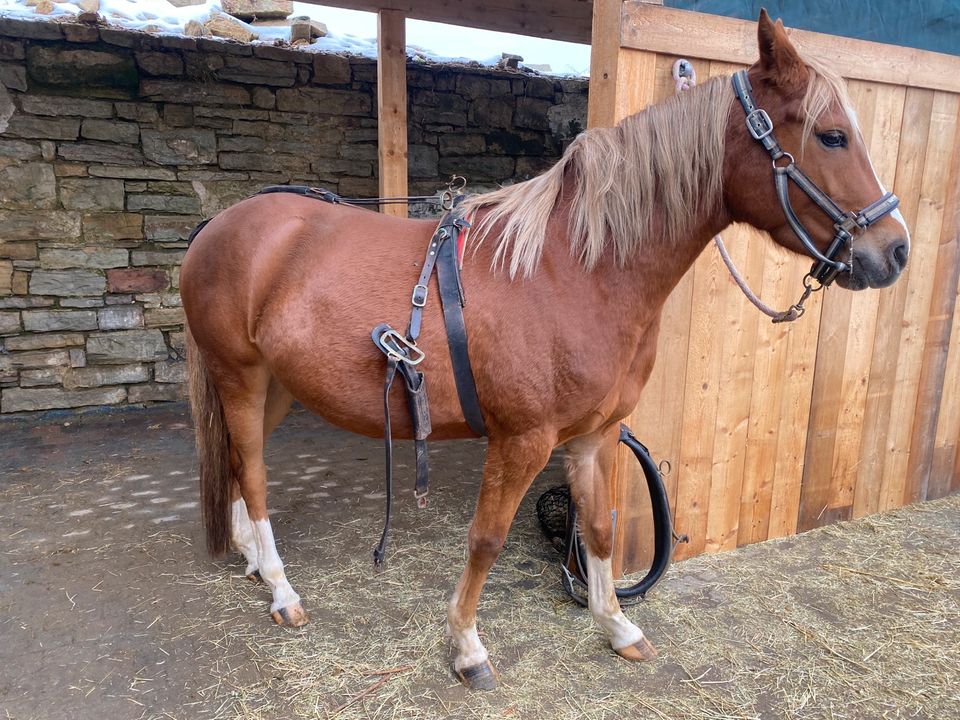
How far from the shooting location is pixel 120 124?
4246mm

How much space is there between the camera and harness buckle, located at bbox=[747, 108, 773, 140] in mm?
1510

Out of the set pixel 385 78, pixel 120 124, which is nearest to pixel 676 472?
pixel 385 78

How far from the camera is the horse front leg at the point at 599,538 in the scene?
2027 millimetres

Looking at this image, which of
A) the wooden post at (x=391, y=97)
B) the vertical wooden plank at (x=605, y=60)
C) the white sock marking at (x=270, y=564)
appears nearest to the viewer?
the vertical wooden plank at (x=605, y=60)

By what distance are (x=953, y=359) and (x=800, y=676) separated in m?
2.09

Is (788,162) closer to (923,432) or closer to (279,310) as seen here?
(279,310)

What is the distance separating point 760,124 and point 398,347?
1.12 meters

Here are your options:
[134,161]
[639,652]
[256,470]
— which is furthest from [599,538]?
[134,161]

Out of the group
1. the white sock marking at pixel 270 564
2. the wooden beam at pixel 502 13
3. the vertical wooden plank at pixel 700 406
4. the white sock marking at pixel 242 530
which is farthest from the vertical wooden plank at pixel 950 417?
the white sock marking at pixel 242 530

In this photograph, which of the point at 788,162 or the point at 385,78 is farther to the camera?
the point at 385,78

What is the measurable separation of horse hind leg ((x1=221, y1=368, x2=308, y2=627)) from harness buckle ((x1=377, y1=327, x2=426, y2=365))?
69 cm

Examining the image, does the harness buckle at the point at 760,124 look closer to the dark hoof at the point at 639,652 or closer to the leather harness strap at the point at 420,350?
the leather harness strap at the point at 420,350

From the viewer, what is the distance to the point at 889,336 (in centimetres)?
286

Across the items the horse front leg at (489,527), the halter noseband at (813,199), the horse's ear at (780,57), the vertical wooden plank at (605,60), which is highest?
the vertical wooden plank at (605,60)
